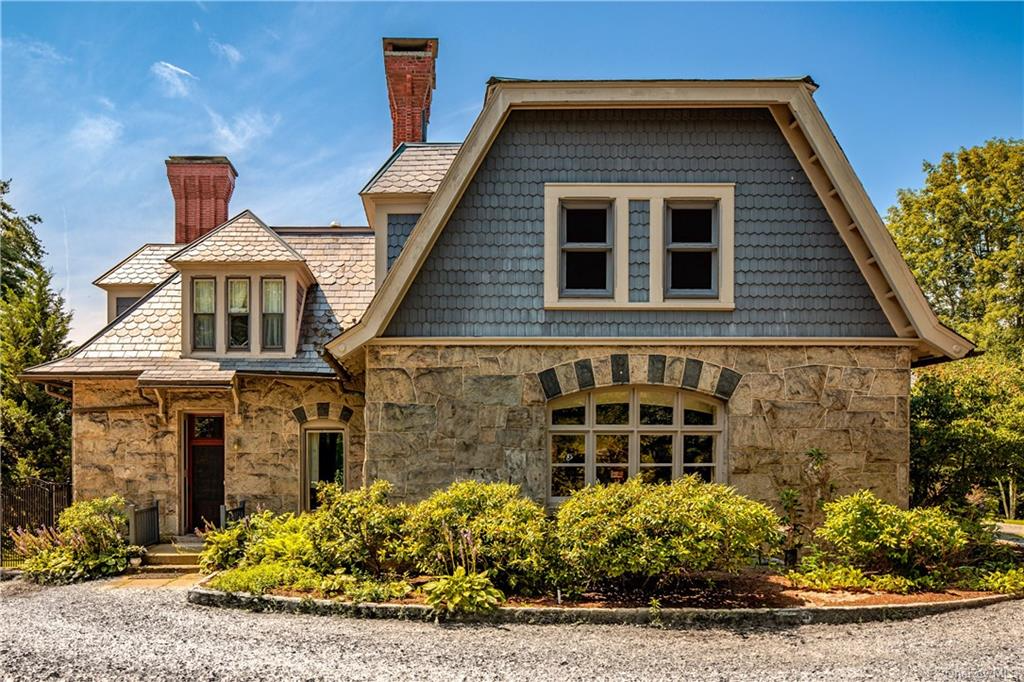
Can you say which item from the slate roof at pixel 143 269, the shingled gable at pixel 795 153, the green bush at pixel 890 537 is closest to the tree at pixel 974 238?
the shingled gable at pixel 795 153

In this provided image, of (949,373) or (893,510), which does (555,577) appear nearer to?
(893,510)

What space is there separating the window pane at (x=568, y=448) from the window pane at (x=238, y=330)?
22.2 ft

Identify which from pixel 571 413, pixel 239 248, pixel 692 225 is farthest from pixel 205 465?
pixel 692 225

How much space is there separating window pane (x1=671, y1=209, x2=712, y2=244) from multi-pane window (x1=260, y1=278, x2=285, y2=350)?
7548 millimetres

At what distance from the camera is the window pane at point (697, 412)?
1012 cm

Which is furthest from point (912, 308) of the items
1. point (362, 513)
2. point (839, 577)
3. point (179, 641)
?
point (179, 641)

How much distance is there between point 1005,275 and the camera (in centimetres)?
2703

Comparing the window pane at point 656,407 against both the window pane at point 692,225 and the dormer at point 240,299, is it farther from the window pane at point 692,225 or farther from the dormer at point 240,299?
the dormer at point 240,299

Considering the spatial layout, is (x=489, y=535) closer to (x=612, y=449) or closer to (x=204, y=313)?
(x=612, y=449)

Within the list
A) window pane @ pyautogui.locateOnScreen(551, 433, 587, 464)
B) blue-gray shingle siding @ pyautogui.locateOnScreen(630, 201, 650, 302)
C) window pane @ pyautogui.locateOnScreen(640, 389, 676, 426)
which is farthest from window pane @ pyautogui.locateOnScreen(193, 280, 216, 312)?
window pane @ pyautogui.locateOnScreen(640, 389, 676, 426)

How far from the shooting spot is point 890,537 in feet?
27.1

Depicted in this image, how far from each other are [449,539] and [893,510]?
5.65 m

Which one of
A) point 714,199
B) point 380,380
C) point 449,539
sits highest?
point 714,199

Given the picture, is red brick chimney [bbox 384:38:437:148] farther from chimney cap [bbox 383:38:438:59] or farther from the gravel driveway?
the gravel driveway
